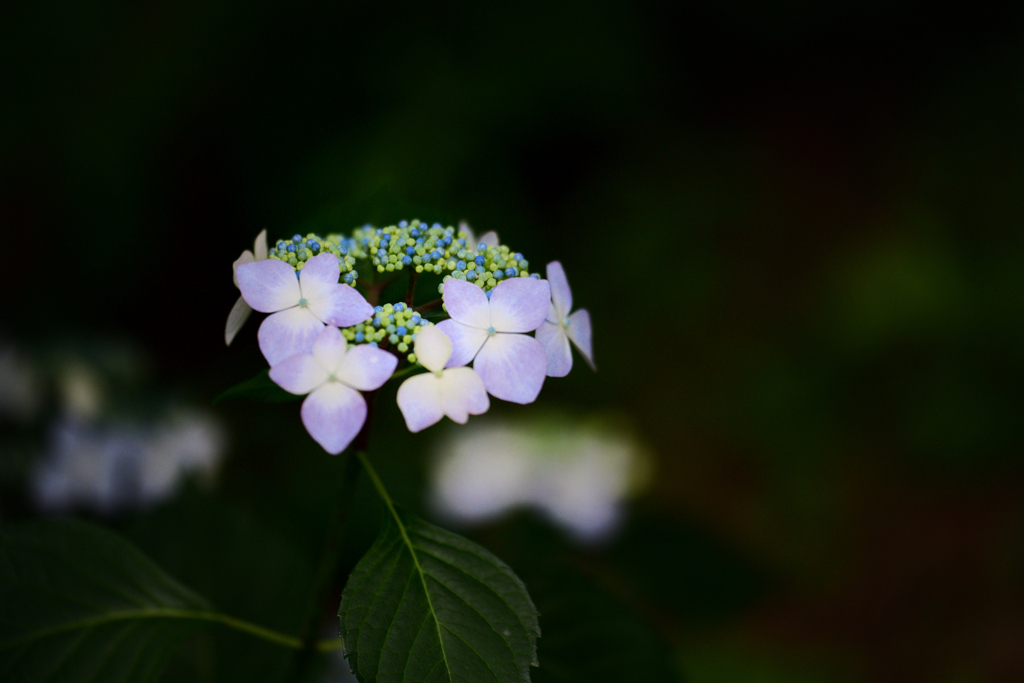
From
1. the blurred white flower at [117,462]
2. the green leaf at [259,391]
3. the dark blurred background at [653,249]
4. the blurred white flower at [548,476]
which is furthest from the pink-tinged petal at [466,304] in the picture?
the dark blurred background at [653,249]

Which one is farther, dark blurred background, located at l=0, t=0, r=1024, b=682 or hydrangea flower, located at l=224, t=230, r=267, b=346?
dark blurred background, located at l=0, t=0, r=1024, b=682

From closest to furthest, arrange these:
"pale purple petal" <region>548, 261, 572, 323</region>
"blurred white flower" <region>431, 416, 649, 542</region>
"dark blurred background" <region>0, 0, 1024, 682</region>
Answer: "pale purple petal" <region>548, 261, 572, 323</region>, "blurred white flower" <region>431, 416, 649, 542</region>, "dark blurred background" <region>0, 0, 1024, 682</region>

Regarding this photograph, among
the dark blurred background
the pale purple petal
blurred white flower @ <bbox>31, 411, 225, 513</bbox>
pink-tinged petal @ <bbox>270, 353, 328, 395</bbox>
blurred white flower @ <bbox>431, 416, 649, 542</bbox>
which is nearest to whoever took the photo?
pink-tinged petal @ <bbox>270, 353, 328, 395</bbox>

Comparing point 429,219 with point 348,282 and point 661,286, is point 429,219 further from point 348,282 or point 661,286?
point 661,286

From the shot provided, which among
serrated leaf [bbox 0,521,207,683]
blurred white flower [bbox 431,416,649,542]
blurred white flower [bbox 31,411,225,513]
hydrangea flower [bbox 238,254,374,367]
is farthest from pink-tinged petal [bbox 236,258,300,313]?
blurred white flower [bbox 431,416,649,542]

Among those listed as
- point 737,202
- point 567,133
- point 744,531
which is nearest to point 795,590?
point 744,531

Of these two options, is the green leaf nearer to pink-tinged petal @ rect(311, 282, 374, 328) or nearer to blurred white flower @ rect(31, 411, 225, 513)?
pink-tinged petal @ rect(311, 282, 374, 328)

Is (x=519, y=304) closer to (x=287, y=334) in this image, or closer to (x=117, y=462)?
(x=287, y=334)
